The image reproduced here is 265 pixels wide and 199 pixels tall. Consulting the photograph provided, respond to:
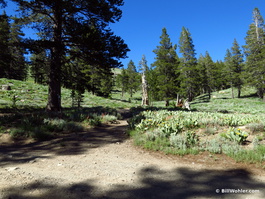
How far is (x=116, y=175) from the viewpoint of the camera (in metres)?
3.53

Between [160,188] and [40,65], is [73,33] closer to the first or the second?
[40,65]

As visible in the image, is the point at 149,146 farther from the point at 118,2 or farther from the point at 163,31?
the point at 163,31

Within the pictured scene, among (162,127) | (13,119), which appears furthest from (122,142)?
(13,119)

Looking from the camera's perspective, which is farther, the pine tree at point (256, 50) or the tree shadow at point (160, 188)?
the pine tree at point (256, 50)

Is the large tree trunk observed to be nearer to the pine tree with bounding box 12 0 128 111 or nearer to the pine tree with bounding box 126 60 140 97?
the pine tree with bounding box 12 0 128 111

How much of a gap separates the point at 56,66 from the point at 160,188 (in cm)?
948

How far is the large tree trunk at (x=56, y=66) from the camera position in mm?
9758

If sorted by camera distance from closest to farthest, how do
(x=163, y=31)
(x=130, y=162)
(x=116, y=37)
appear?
(x=130, y=162) < (x=116, y=37) < (x=163, y=31)

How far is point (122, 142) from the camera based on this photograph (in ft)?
20.6

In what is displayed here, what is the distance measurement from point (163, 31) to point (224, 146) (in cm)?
2899

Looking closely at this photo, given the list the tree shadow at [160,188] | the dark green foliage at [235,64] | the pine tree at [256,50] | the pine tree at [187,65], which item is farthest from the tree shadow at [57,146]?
the dark green foliage at [235,64]

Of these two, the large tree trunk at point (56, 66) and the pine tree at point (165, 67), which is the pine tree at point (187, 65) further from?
the large tree trunk at point (56, 66)

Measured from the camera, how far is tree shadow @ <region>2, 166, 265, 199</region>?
2718 millimetres

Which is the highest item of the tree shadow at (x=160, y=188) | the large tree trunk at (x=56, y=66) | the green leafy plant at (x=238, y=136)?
the large tree trunk at (x=56, y=66)
